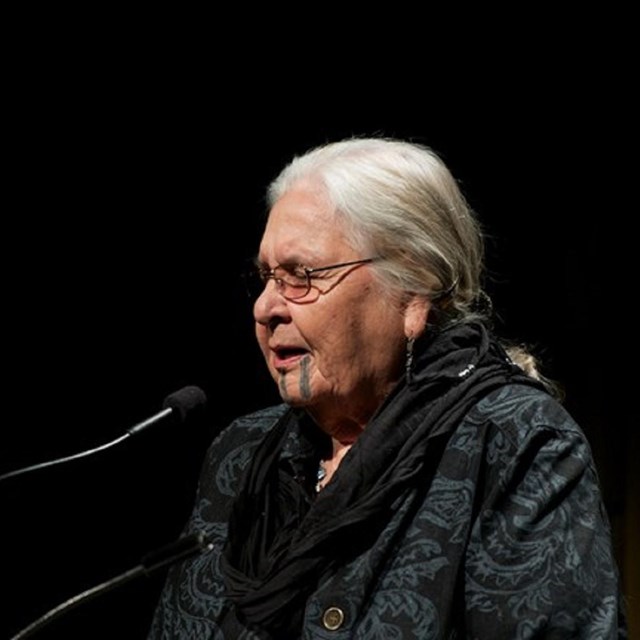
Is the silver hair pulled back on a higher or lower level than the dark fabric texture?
higher

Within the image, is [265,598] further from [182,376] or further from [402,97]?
[402,97]

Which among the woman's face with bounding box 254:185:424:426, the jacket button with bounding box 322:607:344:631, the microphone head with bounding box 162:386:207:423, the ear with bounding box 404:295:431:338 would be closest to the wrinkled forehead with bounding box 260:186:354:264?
the woman's face with bounding box 254:185:424:426

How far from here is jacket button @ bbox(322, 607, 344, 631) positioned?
4.75 ft

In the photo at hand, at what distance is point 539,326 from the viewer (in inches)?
102

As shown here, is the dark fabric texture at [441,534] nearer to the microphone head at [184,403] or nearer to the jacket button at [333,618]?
the jacket button at [333,618]

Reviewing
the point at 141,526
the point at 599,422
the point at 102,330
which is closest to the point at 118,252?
the point at 102,330

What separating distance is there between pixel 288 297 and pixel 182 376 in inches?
32.6

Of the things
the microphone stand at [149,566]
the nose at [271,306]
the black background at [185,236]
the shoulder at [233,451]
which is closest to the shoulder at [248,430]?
the shoulder at [233,451]

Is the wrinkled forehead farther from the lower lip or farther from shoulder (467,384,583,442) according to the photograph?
shoulder (467,384,583,442)

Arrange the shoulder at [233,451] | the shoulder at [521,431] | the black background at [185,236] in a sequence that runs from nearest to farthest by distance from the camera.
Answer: the shoulder at [521,431] → the shoulder at [233,451] → the black background at [185,236]

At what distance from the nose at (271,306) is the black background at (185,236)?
72 centimetres

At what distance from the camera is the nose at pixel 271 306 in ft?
5.36

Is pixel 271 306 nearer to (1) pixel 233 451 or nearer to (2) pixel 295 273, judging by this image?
(2) pixel 295 273

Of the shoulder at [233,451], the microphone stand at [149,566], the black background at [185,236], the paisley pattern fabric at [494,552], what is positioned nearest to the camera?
the microphone stand at [149,566]
